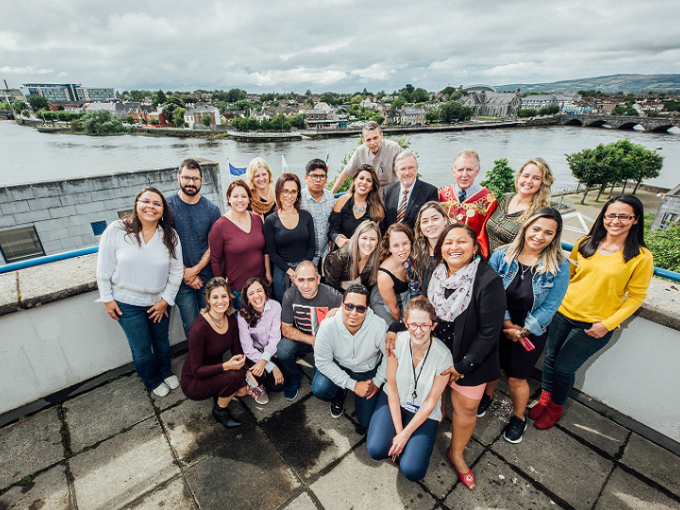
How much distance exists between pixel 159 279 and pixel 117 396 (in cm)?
125

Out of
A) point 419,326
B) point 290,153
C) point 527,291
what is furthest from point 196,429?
point 290,153

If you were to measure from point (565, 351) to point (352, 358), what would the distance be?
1.73m

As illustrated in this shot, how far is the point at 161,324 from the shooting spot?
9.80ft

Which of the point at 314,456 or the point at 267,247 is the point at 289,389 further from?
the point at 267,247

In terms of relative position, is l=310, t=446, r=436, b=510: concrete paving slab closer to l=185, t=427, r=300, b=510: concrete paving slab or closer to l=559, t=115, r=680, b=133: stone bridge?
l=185, t=427, r=300, b=510: concrete paving slab

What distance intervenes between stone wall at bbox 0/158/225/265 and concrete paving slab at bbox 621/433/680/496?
34.0 feet

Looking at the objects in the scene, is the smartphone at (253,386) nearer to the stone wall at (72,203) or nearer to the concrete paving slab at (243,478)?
the concrete paving slab at (243,478)

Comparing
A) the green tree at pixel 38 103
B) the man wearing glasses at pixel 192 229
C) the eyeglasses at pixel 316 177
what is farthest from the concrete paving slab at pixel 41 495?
the green tree at pixel 38 103

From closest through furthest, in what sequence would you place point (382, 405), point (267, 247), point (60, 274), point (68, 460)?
point (68, 460) → point (382, 405) → point (60, 274) → point (267, 247)

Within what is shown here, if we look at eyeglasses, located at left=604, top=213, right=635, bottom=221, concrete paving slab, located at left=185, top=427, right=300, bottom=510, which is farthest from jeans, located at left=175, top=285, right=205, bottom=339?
eyeglasses, located at left=604, top=213, right=635, bottom=221

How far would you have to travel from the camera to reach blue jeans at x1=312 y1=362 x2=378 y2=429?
2.70 metres

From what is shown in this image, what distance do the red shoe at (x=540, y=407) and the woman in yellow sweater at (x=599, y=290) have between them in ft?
0.17

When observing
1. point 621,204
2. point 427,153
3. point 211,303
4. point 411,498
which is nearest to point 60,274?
A: point 211,303

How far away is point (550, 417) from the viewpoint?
2697 millimetres
